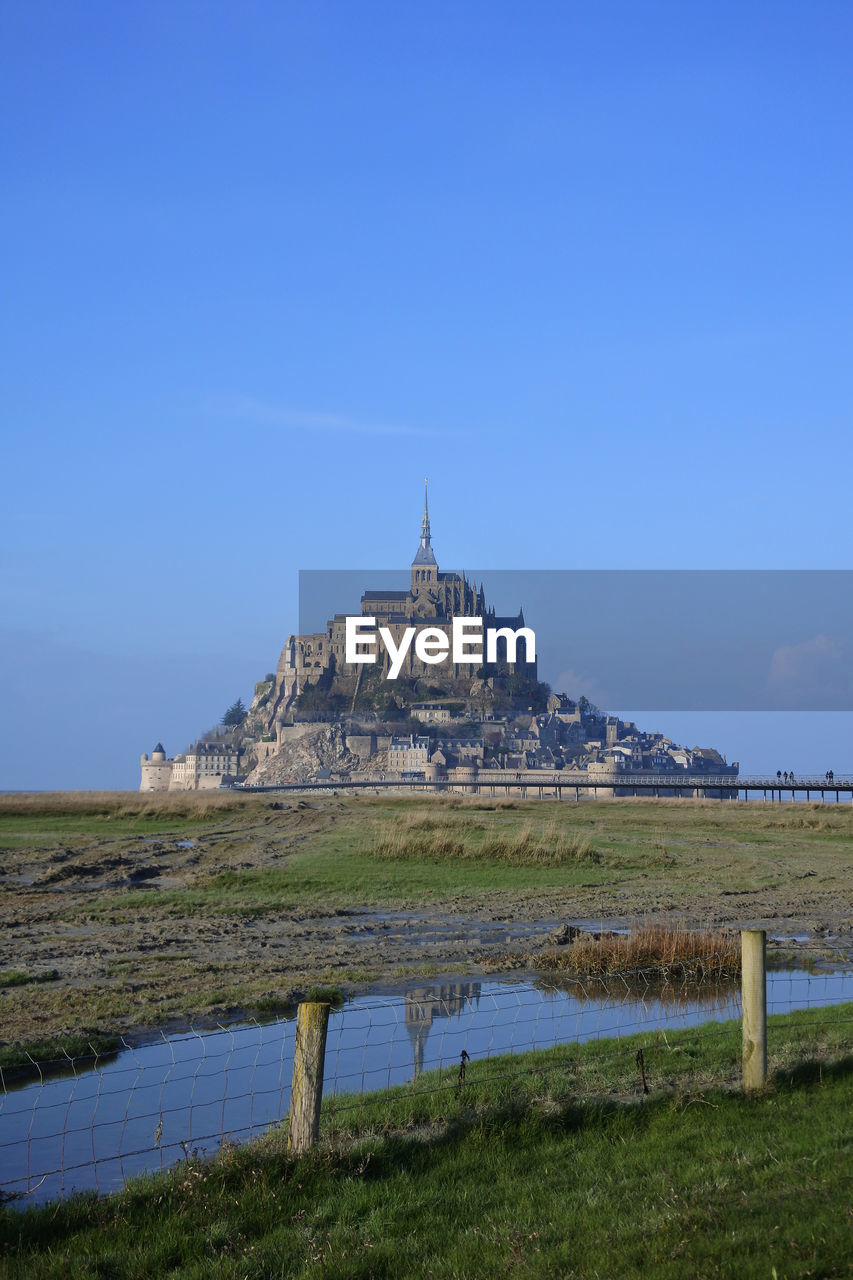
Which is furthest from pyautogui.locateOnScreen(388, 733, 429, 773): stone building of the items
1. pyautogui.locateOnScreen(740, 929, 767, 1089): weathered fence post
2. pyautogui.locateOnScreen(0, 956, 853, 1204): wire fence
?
pyautogui.locateOnScreen(740, 929, 767, 1089): weathered fence post

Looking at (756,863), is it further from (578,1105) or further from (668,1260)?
(668,1260)

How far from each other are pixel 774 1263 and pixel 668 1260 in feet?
1.51

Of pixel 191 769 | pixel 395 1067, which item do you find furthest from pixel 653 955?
pixel 191 769

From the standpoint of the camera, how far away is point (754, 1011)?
25.9ft

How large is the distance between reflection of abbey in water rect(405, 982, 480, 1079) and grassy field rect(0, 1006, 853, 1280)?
10.8ft

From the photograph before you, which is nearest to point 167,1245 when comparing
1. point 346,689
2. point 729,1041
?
point 729,1041

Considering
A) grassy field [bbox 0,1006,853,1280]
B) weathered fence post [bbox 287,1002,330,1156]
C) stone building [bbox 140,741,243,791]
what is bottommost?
stone building [bbox 140,741,243,791]

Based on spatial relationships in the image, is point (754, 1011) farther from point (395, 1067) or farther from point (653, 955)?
point (653, 955)

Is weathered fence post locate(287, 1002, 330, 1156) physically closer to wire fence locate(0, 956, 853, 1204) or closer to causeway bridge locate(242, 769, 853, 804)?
wire fence locate(0, 956, 853, 1204)

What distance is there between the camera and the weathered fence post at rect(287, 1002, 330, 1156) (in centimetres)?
655

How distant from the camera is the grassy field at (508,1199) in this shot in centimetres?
526

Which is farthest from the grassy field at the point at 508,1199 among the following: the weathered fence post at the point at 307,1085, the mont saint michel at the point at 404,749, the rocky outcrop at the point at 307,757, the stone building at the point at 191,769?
the stone building at the point at 191,769

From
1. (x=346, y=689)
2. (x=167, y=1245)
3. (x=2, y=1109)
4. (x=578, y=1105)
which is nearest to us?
(x=167, y=1245)

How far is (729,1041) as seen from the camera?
9.73 metres
